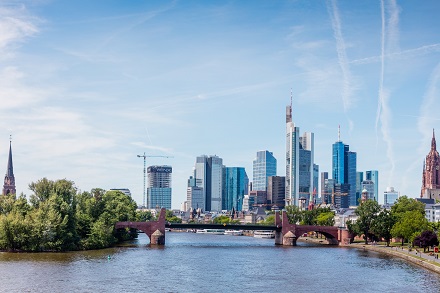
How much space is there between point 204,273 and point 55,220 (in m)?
36.9

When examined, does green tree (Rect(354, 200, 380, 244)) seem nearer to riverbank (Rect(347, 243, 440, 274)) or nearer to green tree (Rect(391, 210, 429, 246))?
riverbank (Rect(347, 243, 440, 274))

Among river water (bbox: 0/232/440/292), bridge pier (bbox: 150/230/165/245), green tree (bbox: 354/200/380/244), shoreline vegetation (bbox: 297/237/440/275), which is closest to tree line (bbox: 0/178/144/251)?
river water (bbox: 0/232/440/292)

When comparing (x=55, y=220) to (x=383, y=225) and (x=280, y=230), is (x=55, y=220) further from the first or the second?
(x=383, y=225)

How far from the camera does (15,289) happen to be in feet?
272

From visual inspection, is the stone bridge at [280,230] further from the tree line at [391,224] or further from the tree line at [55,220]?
the tree line at [55,220]

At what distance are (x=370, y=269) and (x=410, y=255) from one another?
A: 2077 centimetres

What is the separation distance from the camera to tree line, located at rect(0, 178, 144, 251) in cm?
A: 12644

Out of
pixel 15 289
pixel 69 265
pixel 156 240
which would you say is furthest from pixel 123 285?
pixel 156 240

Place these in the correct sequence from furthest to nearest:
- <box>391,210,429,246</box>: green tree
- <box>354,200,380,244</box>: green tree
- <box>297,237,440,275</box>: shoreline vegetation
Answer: <box>354,200,380,244</box>: green tree → <box>391,210,429,246</box>: green tree → <box>297,237,440,275</box>: shoreline vegetation

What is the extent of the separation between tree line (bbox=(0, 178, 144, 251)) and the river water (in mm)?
4341

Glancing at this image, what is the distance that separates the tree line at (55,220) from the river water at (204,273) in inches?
171

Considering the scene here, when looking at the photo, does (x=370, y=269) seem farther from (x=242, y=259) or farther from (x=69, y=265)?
(x=69, y=265)

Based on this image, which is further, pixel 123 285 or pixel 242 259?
pixel 242 259

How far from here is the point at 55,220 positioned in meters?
129
